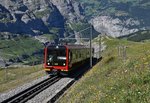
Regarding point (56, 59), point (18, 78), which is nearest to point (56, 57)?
point (56, 59)

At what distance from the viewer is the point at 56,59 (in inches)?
1984

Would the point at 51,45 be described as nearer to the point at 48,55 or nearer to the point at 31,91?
the point at 48,55

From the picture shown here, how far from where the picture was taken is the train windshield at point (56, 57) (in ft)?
164

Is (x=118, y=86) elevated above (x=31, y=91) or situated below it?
above

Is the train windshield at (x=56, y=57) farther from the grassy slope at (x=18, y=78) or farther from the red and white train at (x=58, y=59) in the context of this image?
the grassy slope at (x=18, y=78)

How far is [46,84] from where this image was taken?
41531 mm

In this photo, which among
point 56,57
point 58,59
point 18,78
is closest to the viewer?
point 56,57

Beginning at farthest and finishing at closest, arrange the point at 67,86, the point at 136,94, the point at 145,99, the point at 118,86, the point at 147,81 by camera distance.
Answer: the point at 67,86 < the point at 118,86 < the point at 147,81 < the point at 136,94 < the point at 145,99

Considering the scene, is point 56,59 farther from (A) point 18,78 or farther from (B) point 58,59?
(A) point 18,78

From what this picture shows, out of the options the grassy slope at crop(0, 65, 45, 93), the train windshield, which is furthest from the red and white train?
the grassy slope at crop(0, 65, 45, 93)

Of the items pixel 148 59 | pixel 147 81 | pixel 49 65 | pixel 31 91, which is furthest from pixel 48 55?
pixel 147 81

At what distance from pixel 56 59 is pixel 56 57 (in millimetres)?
331

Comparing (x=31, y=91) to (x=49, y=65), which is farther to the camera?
(x=49, y=65)

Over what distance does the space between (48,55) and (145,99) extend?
39244 millimetres
